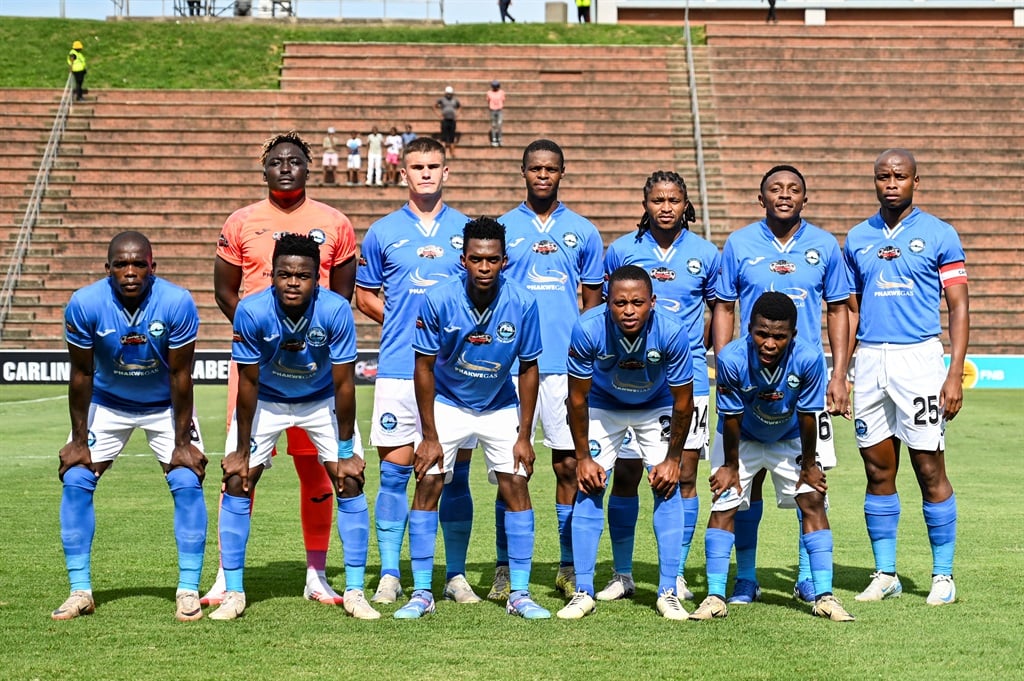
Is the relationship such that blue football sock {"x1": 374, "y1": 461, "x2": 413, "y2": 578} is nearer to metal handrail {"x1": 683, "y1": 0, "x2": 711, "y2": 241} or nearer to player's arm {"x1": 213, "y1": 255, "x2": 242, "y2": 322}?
player's arm {"x1": 213, "y1": 255, "x2": 242, "y2": 322}

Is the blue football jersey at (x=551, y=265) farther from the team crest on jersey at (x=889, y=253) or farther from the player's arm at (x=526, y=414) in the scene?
the team crest on jersey at (x=889, y=253)

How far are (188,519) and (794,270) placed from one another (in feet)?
12.2

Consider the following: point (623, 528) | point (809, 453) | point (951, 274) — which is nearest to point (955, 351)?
point (951, 274)

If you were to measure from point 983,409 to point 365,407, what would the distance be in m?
9.30

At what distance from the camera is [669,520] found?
747 centimetres

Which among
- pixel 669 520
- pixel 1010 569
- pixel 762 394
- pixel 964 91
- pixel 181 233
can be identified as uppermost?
pixel 964 91

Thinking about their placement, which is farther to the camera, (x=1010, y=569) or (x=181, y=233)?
(x=181, y=233)

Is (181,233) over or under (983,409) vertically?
over

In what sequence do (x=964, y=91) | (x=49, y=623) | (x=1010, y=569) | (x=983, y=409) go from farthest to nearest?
(x=964, y=91)
(x=983, y=409)
(x=1010, y=569)
(x=49, y=623)

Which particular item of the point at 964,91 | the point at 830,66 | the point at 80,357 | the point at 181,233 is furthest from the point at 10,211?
Result: the point at 80,357

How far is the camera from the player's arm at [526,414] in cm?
742

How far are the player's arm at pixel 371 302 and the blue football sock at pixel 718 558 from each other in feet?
7.81

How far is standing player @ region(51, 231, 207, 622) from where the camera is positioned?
7219mm

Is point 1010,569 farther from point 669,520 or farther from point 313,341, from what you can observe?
point 313,341
